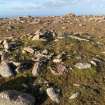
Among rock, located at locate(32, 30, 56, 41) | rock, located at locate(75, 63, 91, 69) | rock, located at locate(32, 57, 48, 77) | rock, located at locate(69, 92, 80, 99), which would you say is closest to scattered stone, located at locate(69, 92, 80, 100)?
rock, located at locate(69, 92, 80, 99)

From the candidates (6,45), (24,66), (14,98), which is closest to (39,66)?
(24,66)

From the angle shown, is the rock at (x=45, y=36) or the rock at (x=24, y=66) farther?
the rock at (x=45, y=36)

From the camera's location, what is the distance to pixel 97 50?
20953 mm

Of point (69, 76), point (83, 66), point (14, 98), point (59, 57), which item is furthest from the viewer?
point (59, 57)

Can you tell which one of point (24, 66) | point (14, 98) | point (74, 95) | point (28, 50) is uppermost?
point (28, 50)

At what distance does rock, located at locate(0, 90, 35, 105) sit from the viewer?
14922 millimetres

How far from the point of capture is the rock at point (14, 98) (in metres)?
14.9

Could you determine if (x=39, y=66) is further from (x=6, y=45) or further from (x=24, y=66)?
(x=6, y=45)

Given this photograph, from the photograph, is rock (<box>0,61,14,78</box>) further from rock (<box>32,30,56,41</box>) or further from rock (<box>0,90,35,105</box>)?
rock (<box>32,30,56,41</box>)

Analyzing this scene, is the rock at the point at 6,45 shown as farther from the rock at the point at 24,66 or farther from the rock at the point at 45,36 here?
the rock at the point at 24,66

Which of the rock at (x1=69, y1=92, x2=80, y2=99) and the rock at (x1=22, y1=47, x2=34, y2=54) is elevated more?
the rock at (x1=22, y1=47, x2=34, y2=54)

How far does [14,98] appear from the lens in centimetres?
1504

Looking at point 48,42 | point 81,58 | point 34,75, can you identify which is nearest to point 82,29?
point 48,42

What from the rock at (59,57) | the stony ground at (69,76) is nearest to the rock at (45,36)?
the stony ground at (69,76)
